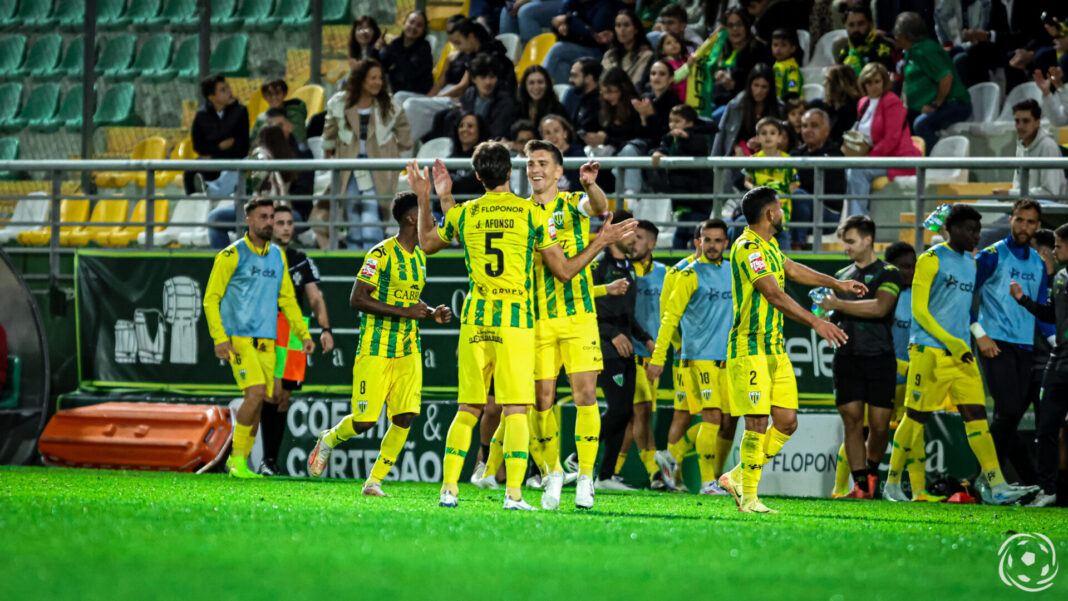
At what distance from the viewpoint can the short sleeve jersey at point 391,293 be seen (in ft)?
37.7

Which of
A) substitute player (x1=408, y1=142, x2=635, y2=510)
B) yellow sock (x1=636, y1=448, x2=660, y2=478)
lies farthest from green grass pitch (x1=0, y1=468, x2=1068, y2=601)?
yellow sock (x1=636, y1=448, x2=660, y2=478)

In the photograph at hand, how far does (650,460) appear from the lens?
535 inches

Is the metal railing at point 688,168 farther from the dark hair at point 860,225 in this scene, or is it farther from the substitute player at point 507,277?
the substitute player at point 507,277

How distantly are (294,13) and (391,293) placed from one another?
12.7 meters

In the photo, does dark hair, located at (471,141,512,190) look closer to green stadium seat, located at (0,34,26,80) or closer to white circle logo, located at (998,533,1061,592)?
white circle logo, located at (998,533,1061,592)

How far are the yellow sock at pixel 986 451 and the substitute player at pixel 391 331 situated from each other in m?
4.59

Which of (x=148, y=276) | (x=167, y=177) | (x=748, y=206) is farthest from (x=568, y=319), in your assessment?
(x=167, y=177)

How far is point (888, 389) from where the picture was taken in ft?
40.7

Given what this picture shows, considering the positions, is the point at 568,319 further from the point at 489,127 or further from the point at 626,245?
the point at 489,127

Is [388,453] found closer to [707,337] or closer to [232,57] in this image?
[707,337]

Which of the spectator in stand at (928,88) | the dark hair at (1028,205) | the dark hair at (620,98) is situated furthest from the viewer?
the spectator in stand at (928,88)

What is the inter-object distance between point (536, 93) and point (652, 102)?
1.31 m

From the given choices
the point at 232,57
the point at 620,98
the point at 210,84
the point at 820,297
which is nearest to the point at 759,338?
the point at 820,297

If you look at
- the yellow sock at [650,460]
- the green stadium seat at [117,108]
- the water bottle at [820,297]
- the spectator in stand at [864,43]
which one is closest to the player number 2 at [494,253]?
the water bottle at [820,297]
